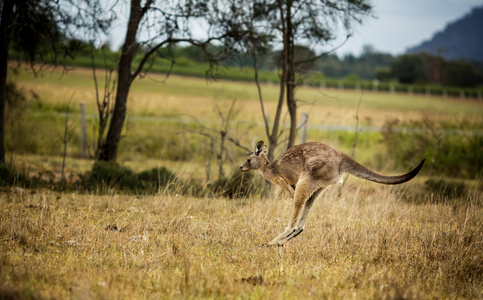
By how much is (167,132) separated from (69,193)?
1091 cm

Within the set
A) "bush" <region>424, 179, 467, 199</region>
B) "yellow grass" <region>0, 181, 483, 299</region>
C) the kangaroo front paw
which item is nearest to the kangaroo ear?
"yellow grass" <region>0, 181, 483, 299</region>

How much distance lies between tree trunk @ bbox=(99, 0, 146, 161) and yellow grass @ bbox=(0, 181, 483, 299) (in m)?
3.64

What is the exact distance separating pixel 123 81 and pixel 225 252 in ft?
Result: 23.0

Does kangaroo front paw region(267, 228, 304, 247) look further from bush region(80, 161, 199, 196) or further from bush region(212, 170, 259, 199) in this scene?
bush region(80, 161, 199, 196)

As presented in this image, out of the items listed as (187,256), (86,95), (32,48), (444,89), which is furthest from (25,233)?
(444,89)

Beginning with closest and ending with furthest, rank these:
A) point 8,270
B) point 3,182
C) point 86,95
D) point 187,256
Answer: point 8,270 < point 187,256 < point 3,182 < point 86,95

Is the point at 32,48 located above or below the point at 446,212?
above

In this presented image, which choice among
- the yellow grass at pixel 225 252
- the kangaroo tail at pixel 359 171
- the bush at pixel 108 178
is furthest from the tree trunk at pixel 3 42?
the kangaroo tail at pixel 359 171

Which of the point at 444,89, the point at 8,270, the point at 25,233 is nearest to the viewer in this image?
the point at 8,270

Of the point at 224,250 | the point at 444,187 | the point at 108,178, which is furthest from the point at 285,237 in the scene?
the point at 444,187

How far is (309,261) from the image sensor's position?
5680 mm

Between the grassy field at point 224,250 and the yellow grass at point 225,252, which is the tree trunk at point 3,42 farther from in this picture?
the yellow grass at point 225,252

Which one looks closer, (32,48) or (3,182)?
(3,182)

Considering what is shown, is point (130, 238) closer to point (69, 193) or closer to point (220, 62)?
point (69, 193)
